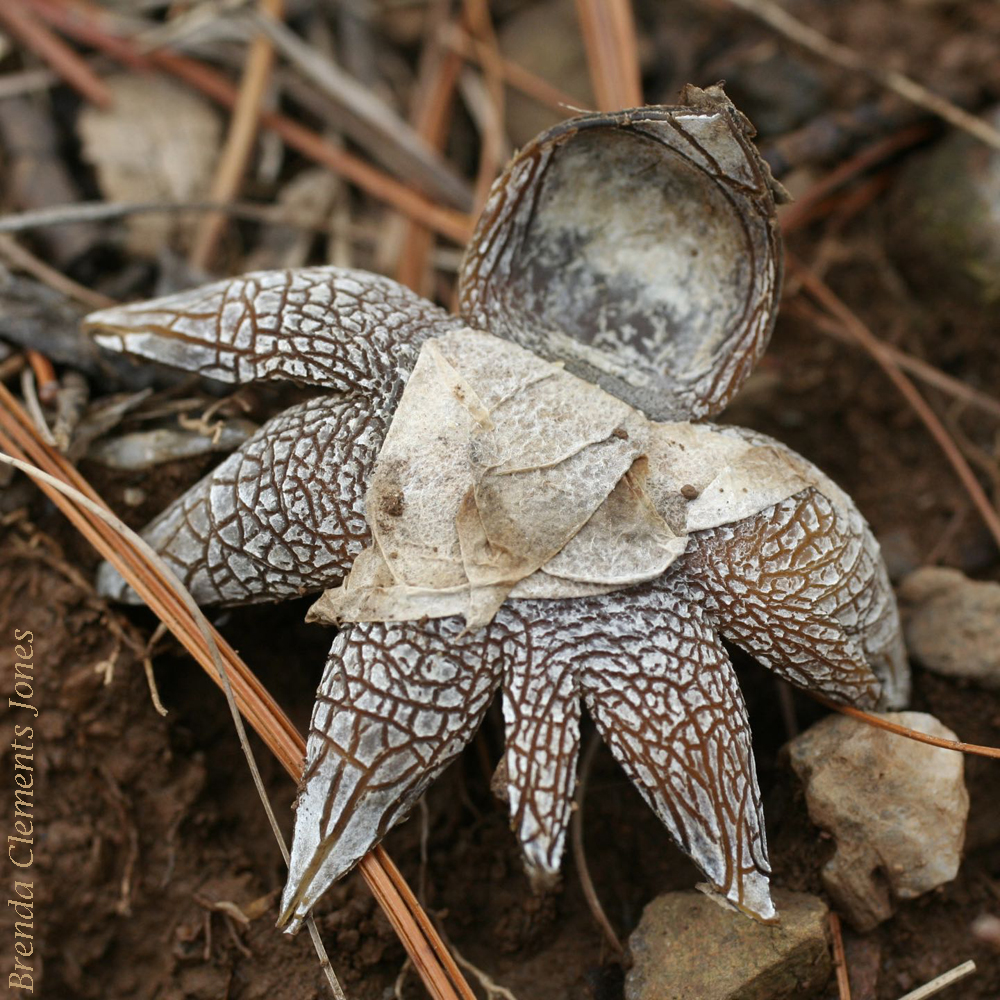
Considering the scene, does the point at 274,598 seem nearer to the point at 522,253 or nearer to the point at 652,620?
the point at 652,620

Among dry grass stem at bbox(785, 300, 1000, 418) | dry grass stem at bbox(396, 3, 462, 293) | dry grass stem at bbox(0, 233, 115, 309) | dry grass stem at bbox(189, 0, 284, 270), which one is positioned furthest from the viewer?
dry grass stem at bbox(396, 3, 462, 293)

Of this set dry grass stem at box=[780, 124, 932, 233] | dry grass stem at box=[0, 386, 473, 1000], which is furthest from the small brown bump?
dry grass stem at box=[780, 124, 932, 233]

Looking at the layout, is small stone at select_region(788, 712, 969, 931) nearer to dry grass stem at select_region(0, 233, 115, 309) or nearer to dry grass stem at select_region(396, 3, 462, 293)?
dry grass stem at select_region(396, 3, 462, 293)

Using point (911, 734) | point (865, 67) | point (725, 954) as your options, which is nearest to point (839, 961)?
point (725, 954)

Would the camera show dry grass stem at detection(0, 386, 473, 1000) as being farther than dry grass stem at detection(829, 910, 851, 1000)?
No

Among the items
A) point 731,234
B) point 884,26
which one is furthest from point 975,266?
point 731,234

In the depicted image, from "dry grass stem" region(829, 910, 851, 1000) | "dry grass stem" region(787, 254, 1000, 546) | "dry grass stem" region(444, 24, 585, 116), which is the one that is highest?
"dry grass stem" region(444, 24, 585, 116)

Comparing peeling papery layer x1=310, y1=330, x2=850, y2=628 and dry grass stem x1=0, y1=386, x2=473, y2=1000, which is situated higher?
peeling papery layer x1=310, y1=330, x2=850, y2=628
